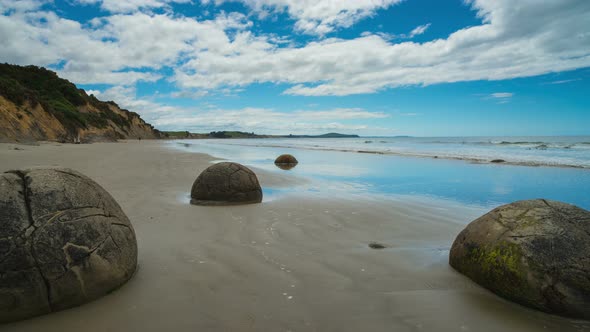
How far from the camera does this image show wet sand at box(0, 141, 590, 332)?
8.28 feet

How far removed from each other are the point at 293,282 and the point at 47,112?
31112 mm

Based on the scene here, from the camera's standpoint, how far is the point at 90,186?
305 cm

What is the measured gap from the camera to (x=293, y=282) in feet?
10.4

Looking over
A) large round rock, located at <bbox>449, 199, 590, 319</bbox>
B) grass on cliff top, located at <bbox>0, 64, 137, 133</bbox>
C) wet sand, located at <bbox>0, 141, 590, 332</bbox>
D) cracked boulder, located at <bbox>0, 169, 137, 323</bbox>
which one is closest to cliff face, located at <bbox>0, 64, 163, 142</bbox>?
grass on cliff top, located at <bbox>0, 64, 137, 133</bbox>

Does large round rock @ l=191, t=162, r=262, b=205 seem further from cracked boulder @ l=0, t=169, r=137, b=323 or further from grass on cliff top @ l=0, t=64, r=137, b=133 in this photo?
grass on cliff top @ l=0, t=64, r=137, b=133

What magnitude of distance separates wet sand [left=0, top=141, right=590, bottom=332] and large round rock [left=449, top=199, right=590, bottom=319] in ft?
0.42

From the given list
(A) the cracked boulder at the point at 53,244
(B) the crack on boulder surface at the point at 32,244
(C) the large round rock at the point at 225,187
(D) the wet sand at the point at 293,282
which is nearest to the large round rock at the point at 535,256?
(D) the wet sand at the point at 293,282

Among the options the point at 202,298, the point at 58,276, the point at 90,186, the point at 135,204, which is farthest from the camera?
the point at 135,204

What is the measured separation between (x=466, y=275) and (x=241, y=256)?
2433 millimetres

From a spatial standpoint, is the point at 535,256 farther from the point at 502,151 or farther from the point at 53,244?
the point at 502,151

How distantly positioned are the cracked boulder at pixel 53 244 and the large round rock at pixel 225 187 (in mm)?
3714

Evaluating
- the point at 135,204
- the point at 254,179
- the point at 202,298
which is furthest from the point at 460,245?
the point at 135,204

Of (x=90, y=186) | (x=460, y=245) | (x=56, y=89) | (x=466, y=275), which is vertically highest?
(x=56, y=89)

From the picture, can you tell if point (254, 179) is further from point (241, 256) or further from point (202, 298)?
point (202, 298)
